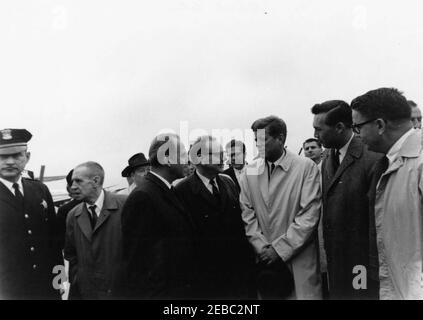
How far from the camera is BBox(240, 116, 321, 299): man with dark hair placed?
12.2 feet

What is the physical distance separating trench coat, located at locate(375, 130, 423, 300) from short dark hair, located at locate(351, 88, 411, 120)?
0.17 meters

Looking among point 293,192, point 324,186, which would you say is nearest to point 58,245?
point 293,192

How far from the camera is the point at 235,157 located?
4.97 meters

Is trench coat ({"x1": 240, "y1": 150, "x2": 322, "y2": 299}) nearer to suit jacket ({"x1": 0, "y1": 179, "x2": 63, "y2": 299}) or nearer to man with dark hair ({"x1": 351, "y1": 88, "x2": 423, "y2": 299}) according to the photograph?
man with dark hair ({"x1": 351, "y1": 88, "x2": 423, "y2": 299})

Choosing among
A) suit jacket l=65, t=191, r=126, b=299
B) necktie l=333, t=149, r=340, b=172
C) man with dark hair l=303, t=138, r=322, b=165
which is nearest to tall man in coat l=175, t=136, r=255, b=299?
suit jacket l=65, t=191, r=126, b=299

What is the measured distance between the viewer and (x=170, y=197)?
3381mm

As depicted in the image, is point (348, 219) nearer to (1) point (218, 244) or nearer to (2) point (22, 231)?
(1) point (218, 244)

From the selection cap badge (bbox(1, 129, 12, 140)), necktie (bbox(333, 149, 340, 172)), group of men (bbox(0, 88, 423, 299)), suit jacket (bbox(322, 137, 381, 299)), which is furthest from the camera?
cap badge (bbox(1, 129, 12, 140))

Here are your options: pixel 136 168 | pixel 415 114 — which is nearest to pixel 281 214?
pixel 415 114

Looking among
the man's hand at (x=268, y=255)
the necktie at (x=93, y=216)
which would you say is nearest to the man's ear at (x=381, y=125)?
the man's hand at (x=268, y=255)

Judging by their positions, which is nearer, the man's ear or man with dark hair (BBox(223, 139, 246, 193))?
the man's ear

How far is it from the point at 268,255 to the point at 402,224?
3.92ft

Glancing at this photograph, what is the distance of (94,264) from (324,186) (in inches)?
80.9
